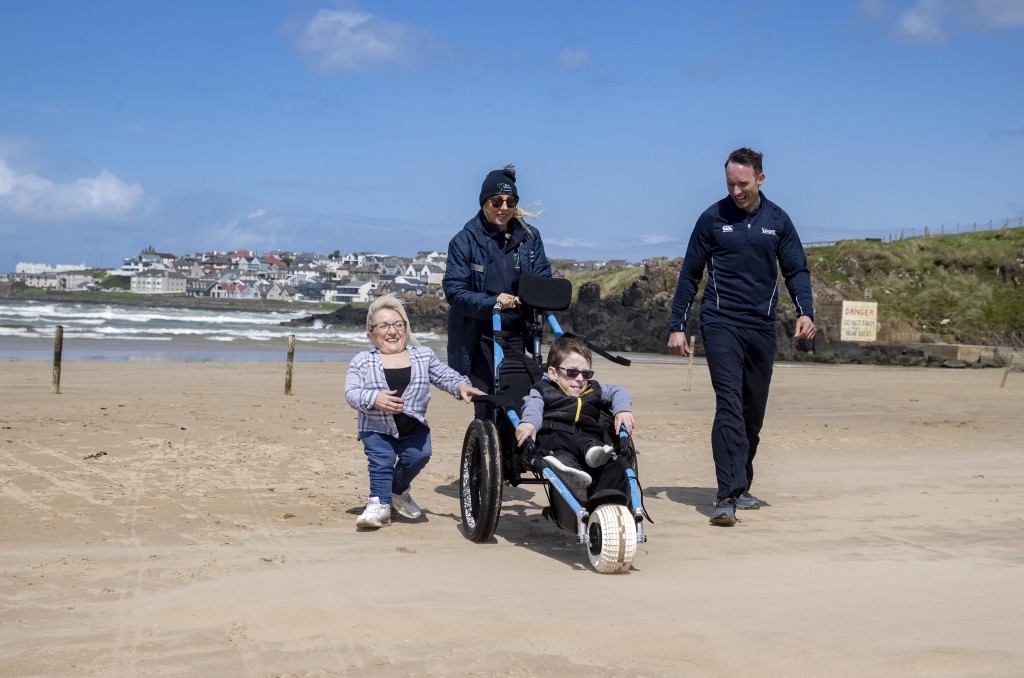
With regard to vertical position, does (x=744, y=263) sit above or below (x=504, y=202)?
below

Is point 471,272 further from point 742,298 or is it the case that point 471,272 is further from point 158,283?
point 158,283

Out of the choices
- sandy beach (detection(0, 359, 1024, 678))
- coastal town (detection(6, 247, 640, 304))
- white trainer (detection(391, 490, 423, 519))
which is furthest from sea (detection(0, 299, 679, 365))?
coastal town (detection(6, 247, 640, 304))

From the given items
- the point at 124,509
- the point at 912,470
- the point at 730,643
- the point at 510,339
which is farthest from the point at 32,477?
the point at 912,470

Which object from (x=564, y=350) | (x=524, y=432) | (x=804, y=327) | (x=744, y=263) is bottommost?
(x=524, y=432)

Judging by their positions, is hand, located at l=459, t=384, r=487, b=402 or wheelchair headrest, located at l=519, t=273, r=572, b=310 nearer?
hand, located at l=459, t=384, r=487, b=402

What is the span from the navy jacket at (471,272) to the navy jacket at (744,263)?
3.03 ft

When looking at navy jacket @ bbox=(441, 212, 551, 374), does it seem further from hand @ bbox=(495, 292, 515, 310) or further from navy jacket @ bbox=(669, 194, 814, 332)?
navy jacket @ bbox=(669, 194, 814, 332)

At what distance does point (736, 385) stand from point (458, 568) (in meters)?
2.42

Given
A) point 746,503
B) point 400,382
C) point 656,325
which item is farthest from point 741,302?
point 656,325

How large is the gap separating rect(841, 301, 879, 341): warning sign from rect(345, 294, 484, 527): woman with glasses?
35720mm

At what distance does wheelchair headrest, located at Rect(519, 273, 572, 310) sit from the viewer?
20.2 ft

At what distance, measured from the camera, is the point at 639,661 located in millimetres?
3453

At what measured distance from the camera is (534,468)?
5500mm

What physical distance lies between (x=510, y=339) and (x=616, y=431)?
1.17 meters
